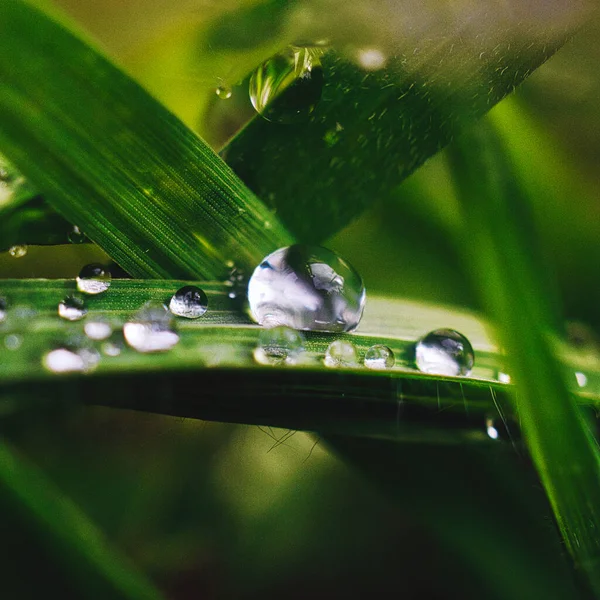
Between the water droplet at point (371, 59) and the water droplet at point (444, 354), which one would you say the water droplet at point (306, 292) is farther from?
the water droplet at point (371, 59)

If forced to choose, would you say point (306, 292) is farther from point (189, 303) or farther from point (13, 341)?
point (13, 341)

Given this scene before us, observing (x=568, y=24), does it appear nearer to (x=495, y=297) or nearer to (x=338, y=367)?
(x=495, y=297)

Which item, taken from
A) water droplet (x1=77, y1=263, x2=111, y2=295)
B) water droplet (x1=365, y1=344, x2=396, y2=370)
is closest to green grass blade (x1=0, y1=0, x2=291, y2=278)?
water droplet (x1=77, y1=263, x2=111, y2=295)

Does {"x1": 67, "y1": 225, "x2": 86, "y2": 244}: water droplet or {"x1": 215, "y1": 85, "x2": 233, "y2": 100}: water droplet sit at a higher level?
{"x1": 215, "y1": 85, "x2": 233, "y2": 100}: water droplet

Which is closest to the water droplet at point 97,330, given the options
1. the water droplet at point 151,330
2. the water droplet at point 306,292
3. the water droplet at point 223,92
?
the water droplet at point 151,330

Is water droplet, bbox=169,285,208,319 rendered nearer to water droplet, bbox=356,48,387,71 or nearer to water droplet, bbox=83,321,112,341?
water droplet, bbox=83,321,112,341

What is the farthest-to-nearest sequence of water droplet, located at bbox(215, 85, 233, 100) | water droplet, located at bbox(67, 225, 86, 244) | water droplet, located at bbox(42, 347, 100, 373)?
1. water droplet, located at bbox(215, 85, 233, 100)
2. water droplet, located at bbox(67, 225, 86, 244)
3. water droplet, located at bbox(42, 347, 100, 373)
